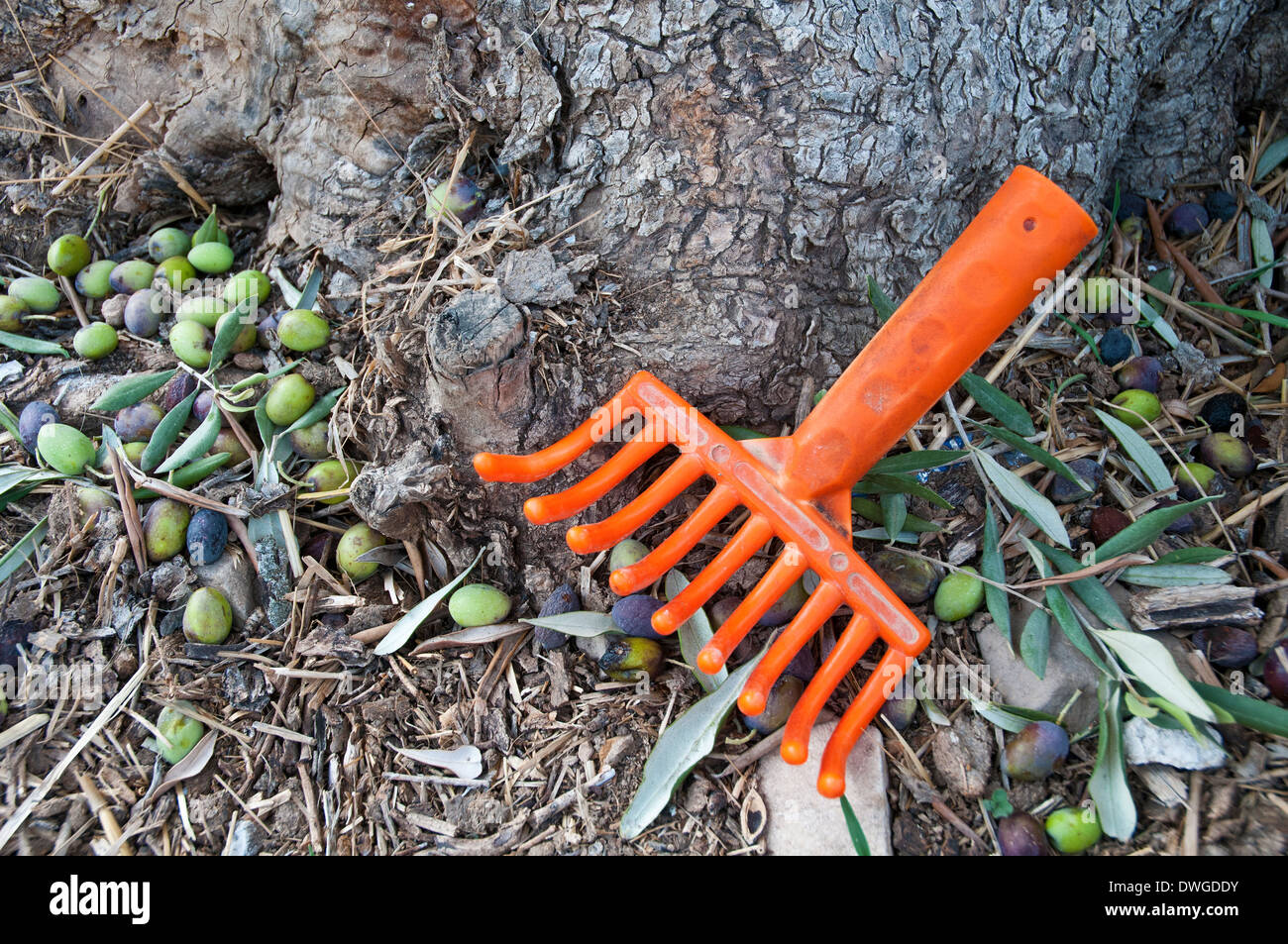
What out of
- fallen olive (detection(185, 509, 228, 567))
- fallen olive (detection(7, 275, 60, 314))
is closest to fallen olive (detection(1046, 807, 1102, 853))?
fallen olive (detection(185, 509, 228, 567))

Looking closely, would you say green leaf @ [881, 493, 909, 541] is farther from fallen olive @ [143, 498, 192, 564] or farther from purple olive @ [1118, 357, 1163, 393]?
fallen olive @ [143, 498, 192, 564]

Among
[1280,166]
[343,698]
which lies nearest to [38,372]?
[343,698]

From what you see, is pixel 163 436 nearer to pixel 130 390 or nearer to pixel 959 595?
pixel 130 390

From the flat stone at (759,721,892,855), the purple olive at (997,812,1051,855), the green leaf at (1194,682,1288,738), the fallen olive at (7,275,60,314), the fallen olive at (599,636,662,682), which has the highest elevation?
the fallen olive at (7,275,60,314)

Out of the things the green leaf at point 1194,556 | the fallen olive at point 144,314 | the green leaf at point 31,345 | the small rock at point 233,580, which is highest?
the fallen olive at point 144,314

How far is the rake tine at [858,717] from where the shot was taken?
149 centimetres

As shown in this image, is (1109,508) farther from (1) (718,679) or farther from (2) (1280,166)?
(2) (1280,166)

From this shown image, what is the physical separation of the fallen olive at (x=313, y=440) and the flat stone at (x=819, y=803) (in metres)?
1.31

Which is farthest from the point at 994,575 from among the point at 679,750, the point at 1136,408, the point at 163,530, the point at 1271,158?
the point at 163,530

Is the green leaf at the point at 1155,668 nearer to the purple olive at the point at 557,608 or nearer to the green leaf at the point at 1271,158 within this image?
the purple olive at the point at 557,608

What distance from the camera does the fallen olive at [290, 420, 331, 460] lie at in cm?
217

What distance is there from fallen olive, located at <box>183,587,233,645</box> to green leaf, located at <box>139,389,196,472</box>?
0.38 m

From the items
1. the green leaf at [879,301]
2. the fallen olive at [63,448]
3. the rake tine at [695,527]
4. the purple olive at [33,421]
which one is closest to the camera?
the rake tine at [695,527]

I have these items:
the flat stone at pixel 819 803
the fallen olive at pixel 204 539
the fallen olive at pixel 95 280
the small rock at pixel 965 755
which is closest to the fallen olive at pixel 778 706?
the flat stone at pixel 819 803
